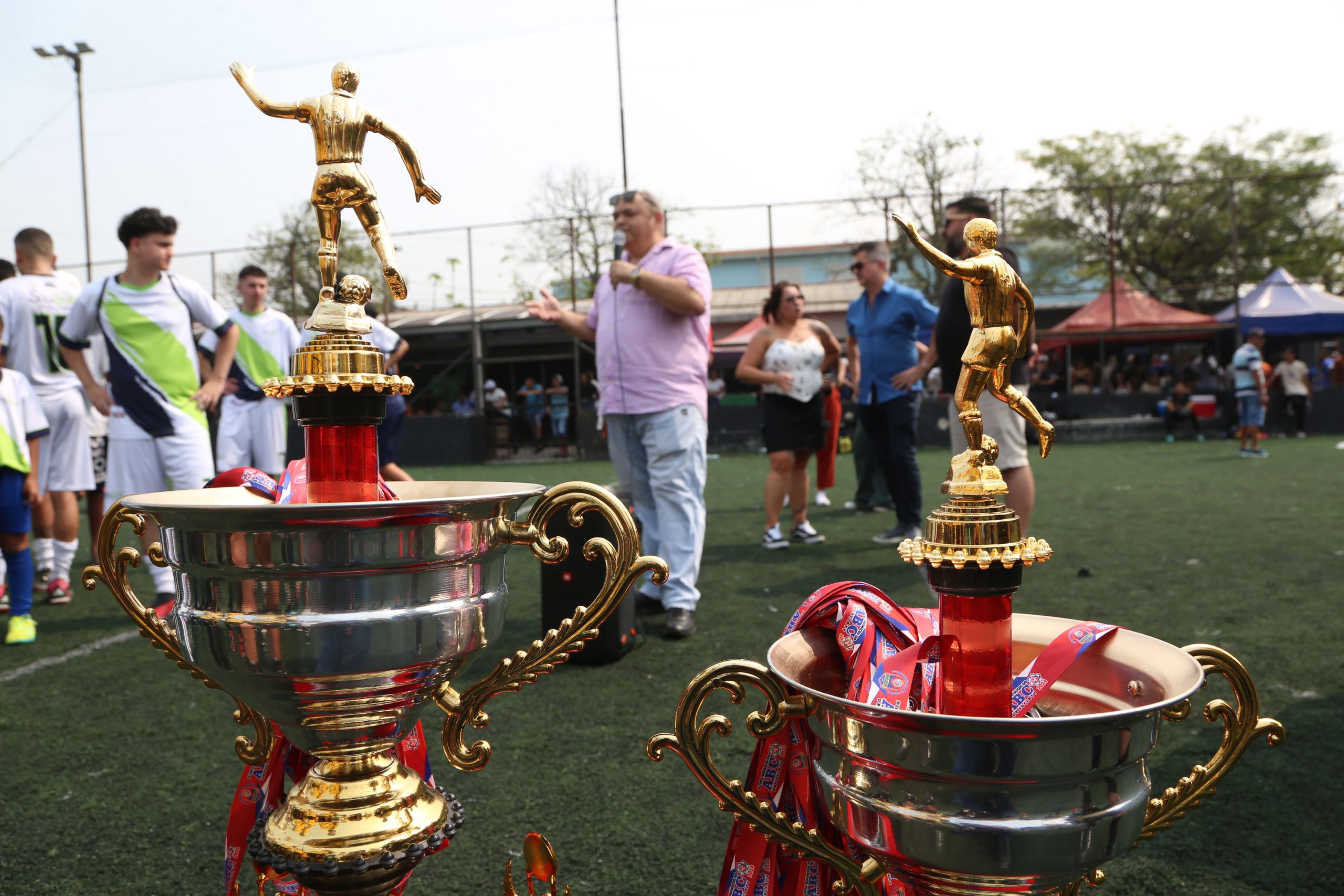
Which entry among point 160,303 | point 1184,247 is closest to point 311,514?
point 160,303

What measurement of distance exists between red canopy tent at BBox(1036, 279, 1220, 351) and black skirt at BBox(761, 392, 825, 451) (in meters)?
14.4

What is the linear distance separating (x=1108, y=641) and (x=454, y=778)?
1901 millimetres

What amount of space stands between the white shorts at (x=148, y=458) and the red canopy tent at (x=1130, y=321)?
17309 millimetres

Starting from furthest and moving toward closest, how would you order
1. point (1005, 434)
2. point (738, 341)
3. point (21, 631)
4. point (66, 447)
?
point (738, 341), point (66, 447), point (21, 631), point (1005, 434)

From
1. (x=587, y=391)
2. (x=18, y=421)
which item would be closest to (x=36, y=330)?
(x=18, y=421)

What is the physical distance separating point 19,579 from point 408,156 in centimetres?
399

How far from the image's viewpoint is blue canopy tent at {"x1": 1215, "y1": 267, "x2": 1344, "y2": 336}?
62.4 ft

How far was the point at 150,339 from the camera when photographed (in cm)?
405

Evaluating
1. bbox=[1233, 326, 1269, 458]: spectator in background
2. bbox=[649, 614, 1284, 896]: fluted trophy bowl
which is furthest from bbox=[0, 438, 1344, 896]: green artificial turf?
bbox=[1233, 326, 1269, 458]: spectator in background

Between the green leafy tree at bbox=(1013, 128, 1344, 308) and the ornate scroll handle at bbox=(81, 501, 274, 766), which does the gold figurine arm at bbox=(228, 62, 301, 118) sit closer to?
the ornate scroll handle at bbox=(81, 501, 274, 766)

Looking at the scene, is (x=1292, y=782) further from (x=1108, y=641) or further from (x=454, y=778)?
(x=454, y=778)

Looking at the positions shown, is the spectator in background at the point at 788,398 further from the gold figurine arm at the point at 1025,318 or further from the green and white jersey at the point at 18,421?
the gold figurine arm at the point at 1025,318

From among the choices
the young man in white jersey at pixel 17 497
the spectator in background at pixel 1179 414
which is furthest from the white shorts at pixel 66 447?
the spectator in background at pixel 1179 414

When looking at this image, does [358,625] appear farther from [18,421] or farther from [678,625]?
[18,421]
